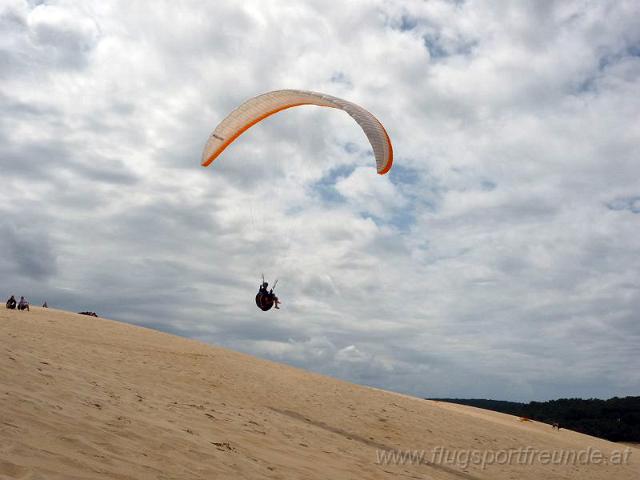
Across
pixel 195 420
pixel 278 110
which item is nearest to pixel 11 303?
pixel 278 110

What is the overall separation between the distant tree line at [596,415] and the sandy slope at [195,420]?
44179 mm

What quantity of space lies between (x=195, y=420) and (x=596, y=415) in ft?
261

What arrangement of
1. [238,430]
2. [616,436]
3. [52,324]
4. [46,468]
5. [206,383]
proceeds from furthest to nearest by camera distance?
[616,436] → [52,324] → [206,383] → [238,430] → [46,468]

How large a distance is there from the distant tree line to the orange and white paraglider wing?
50.1 metres

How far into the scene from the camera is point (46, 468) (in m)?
5.18

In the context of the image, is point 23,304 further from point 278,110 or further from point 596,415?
point 596,415

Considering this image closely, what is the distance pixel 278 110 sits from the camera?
17.4 m

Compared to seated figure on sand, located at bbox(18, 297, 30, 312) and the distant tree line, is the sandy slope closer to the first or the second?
seated figure on sand, located at bbox(18, 297, 30, 312)

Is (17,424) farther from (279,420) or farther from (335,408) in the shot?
(335,408)

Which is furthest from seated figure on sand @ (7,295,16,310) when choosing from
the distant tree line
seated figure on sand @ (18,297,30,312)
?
the distant tree line

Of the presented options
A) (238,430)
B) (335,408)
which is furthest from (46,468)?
(335,408)

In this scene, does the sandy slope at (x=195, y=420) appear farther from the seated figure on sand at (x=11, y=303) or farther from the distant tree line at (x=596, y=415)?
the distant tree line at (x=596, y=415)

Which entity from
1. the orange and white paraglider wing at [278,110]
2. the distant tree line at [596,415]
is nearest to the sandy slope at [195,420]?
the orange and white paraglider wing at [278,110]

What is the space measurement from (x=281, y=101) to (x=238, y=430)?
10418 millimetres
